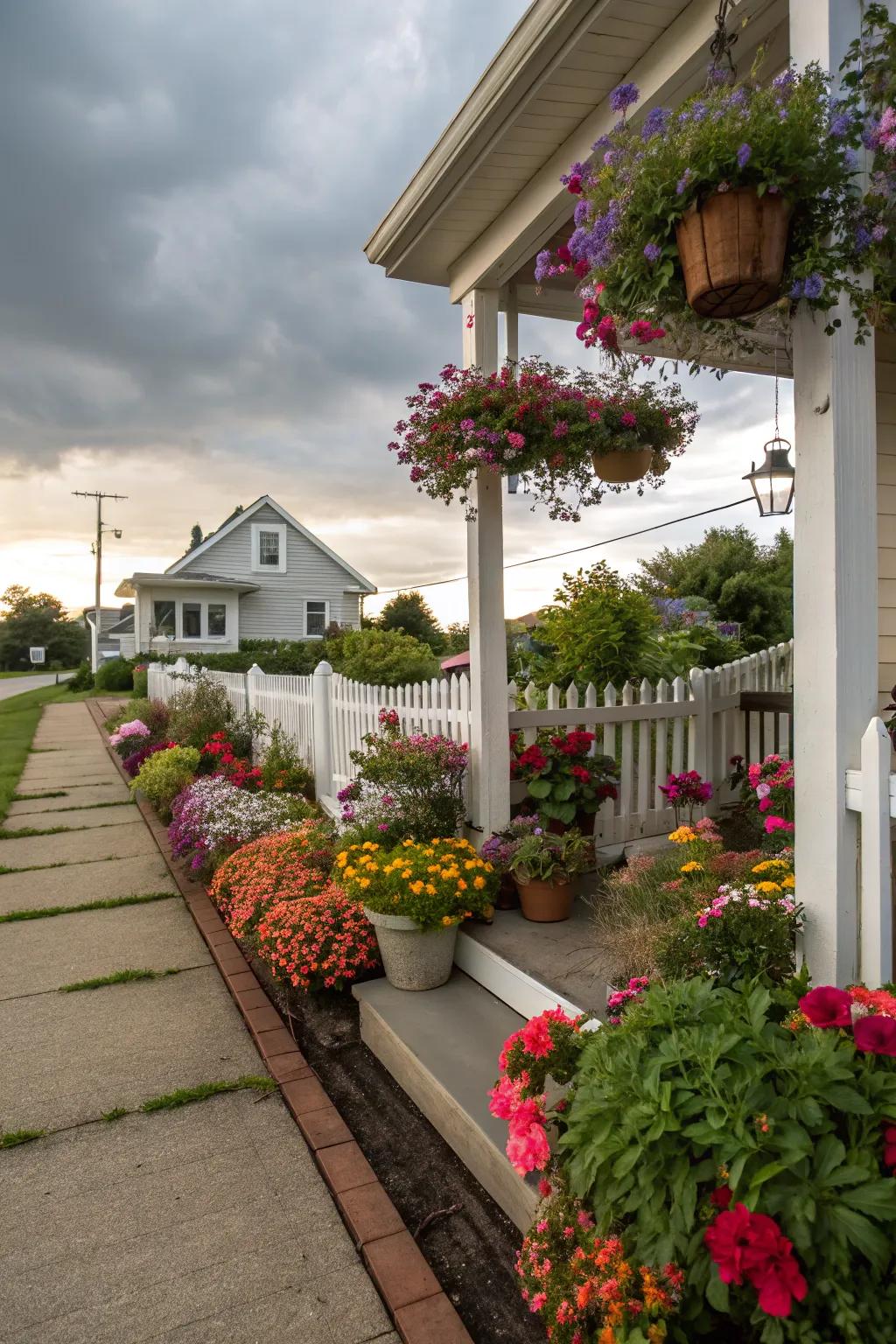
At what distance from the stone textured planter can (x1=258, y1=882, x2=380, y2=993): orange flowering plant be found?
16 cm

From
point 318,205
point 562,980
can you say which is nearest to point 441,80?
point 318,205

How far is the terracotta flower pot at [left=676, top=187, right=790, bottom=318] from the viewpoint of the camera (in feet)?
6.04

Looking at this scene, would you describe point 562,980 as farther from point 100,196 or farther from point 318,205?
point 100,196

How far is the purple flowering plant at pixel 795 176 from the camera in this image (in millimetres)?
1823

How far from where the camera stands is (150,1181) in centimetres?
239

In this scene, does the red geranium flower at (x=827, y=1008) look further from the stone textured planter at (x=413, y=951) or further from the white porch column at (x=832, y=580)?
the stone textured planter at (x=413, y=951)

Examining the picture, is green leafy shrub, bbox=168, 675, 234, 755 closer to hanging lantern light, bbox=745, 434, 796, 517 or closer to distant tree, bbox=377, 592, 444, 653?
hanging lantern light, bbox=745, 434, 796, 517

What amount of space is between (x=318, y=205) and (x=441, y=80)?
2560 millimetres

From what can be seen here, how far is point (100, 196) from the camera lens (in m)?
7.41

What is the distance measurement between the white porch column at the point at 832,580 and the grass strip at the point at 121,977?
3240mm

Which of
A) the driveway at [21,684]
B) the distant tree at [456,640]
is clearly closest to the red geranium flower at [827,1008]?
the distant tree at [456,640]

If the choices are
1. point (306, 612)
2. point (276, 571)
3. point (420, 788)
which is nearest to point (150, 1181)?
point (420, 788)

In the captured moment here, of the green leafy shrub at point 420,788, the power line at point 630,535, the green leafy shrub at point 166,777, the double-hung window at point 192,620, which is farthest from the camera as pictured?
the double-hung window at point 192,620

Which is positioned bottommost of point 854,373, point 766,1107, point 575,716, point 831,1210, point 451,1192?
point 451,1192
